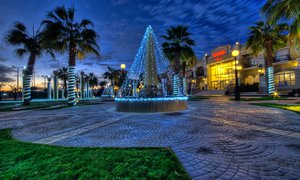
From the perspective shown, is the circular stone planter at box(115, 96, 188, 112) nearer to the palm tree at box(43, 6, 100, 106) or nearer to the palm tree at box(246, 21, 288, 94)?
the palm tree at box(43, 6, 100, 106)

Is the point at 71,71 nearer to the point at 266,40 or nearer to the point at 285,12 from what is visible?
the point at 285,12

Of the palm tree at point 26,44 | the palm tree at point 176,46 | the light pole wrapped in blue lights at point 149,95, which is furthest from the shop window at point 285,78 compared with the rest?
the palm tree at point 26,44

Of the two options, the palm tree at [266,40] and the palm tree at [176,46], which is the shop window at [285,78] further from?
the palm tree at [176,46]

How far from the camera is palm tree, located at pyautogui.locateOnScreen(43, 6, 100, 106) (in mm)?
16750

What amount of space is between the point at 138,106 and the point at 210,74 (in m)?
49.3

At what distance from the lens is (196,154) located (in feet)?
11.8

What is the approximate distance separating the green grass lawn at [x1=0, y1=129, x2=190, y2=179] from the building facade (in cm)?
2472

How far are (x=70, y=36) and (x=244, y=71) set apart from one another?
43.4 meters

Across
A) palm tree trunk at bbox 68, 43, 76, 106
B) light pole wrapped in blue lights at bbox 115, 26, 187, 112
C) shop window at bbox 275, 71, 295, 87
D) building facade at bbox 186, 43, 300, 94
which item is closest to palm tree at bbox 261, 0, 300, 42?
light pole wrapped in blue lights at bbox 115, 26, 187, 112

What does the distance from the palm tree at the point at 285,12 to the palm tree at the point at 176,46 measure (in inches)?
521

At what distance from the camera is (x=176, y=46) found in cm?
2361

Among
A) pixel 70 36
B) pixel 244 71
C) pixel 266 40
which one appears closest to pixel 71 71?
pixel 70 36

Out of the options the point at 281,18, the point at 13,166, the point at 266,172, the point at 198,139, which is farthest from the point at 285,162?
the point at 281,18

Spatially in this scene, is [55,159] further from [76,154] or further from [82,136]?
[82,136]
